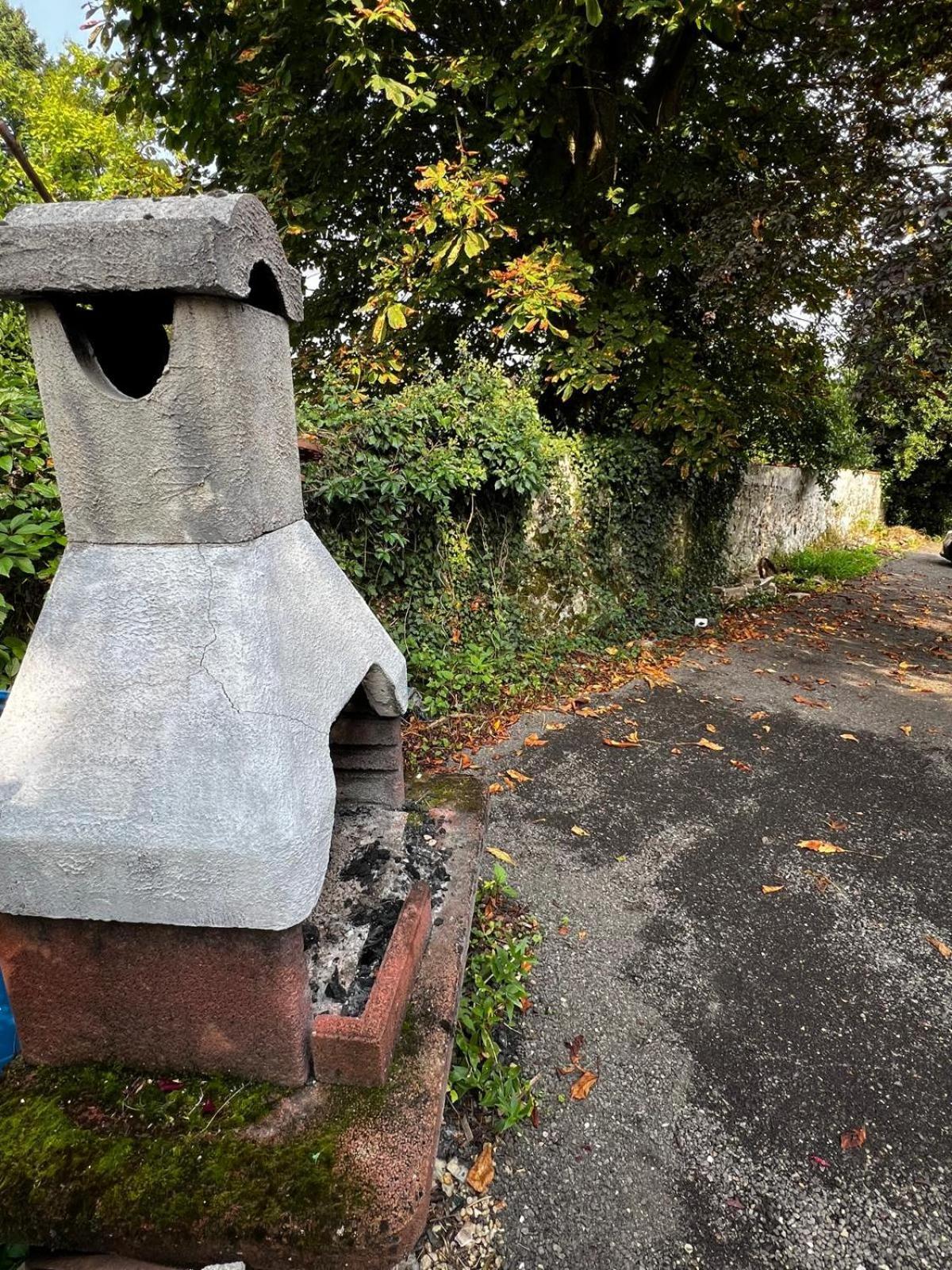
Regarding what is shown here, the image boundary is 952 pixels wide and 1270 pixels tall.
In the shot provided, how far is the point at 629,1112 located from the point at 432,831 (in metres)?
1.19

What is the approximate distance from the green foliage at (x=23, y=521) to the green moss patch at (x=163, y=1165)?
5.84ft

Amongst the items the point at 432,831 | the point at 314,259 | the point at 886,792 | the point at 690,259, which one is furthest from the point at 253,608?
the point at 314,259

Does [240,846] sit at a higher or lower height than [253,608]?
lower

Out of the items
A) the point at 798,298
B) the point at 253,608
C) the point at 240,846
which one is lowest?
the point at 240,846

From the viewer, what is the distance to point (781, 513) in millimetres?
11586

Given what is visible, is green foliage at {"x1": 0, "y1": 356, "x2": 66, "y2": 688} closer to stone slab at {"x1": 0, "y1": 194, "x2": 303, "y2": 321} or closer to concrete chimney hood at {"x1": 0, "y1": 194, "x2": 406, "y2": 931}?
concrete chimney hood at {"x1": 0, "y1": 194, "x2": 406, "y2": 931}

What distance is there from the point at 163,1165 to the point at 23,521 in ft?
7.95

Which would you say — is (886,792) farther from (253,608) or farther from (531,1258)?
(253,608)

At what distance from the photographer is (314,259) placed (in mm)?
7094

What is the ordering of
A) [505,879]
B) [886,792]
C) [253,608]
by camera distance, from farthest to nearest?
[886,792]
[505,879]
[253,608]

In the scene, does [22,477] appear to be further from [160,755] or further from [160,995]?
[160,995]

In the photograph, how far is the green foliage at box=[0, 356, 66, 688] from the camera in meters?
2.67

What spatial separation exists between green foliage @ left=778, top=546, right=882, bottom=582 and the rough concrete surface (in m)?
6.71

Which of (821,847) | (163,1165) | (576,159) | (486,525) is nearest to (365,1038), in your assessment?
(163,1165)
